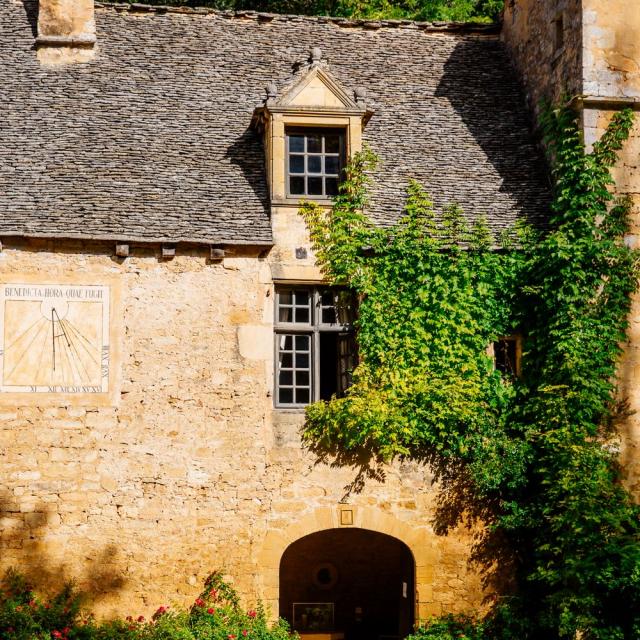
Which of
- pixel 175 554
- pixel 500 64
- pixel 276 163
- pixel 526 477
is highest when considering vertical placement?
pixel 500 64

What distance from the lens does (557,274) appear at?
13969 millimetres

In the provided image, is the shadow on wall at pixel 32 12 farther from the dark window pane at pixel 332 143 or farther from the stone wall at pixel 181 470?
the dark window pane at pixel 332 143

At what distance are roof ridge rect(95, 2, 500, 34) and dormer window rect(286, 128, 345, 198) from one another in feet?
12.6

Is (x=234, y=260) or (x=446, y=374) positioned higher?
(x=234, y=260)

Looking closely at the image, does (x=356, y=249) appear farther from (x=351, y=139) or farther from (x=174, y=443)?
(x=174, y=443)

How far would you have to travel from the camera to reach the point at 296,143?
14844 millimetres

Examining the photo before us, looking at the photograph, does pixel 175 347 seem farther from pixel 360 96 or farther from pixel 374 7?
pixel 374 7

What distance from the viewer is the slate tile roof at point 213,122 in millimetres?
14203

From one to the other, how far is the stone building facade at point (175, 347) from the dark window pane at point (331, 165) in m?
0.26

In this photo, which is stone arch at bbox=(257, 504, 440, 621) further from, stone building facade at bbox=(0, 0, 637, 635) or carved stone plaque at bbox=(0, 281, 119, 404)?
carved stone plaque at bbox=(0, 281, 119, 404)

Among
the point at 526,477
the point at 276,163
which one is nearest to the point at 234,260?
the point at 276,163

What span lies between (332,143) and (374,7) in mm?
7323

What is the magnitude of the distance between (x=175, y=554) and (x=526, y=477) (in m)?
4.68

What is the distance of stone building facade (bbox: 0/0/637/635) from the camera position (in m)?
13.3
